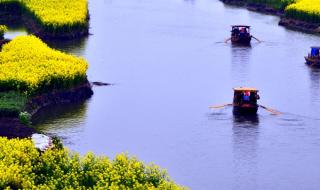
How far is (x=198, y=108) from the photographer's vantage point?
71250mm

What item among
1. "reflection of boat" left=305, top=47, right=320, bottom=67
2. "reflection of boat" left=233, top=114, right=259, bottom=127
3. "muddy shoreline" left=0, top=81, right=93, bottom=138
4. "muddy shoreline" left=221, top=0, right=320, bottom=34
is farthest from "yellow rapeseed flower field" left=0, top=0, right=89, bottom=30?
"reflection of boat" left=233, top=114, right=259, bottom=127

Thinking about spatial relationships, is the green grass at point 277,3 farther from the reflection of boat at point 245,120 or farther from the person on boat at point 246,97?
the reflection of boat at point 245,120

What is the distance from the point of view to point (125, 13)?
13675cm

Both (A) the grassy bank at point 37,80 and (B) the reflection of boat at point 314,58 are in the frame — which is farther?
(B) the reflection of boat at point 314,58

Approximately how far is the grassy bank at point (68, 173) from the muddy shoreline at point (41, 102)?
714 cm

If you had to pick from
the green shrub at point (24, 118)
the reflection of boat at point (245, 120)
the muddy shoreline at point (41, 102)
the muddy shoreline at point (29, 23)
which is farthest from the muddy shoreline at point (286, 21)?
the green shrub at point (24, 118)

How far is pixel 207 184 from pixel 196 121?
1505cm

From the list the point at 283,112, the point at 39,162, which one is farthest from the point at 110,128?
the point at 39,162

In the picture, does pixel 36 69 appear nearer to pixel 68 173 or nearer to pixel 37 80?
pixel 37 80

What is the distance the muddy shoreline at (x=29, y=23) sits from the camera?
104 metres

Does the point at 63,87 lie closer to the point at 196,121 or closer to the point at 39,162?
the point at 196,121

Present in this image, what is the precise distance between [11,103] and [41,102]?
643 cm

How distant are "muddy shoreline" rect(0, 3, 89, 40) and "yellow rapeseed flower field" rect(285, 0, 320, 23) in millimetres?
29262

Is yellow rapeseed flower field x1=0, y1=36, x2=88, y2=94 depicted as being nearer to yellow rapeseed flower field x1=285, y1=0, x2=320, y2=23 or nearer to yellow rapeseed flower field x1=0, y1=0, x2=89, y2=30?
yellow rapeseed flower field x1=0, y1=0, x2=89, y2=30
